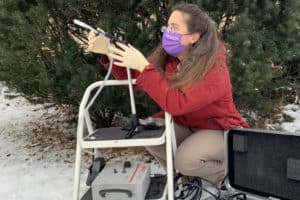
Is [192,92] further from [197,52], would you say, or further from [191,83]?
[197,52]

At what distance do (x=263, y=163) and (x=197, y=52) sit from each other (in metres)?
0.69

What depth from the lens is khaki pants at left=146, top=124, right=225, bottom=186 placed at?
2805 mm

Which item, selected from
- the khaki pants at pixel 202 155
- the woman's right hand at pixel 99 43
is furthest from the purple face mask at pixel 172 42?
the khaki pants at pixel 202 155

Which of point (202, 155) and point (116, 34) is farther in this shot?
point (116, 34)

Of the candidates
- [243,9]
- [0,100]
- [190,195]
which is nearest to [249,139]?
[190,195]

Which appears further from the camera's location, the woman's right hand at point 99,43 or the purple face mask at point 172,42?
the purple face mask at point 172,42

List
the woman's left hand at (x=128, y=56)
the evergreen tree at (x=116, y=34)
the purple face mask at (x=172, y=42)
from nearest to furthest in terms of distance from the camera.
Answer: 1. the woman's left hand at (x=128, y=56)
2. the purple face mask at (x=172, y=42)
3. the evergreen tree at (x=116, y=34)

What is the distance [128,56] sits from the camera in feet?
8.21

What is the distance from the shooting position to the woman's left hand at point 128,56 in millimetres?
2502

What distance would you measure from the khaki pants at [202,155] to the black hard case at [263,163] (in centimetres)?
9

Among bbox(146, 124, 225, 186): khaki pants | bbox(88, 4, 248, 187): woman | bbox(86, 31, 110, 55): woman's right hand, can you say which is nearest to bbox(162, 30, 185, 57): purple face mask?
bbox(88, 4, 248, 187): woman

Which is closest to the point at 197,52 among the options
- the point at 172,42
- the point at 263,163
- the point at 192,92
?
the point at 172,42

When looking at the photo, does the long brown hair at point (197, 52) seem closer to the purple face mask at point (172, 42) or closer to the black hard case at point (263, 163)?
the purple face mask at point (172, 42)

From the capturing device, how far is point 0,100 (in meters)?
6.52
